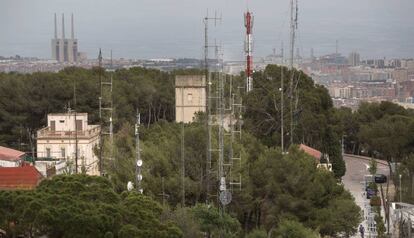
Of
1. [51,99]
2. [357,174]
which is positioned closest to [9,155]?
[51,99]

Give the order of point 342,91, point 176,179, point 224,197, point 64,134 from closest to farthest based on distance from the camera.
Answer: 1. point 224,197
2. point 176,179
3. point 64,134
4. point 342,91

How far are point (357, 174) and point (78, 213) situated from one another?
16.1 m

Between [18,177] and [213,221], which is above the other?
[18,177]

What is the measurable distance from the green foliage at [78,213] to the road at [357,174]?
1041 cm

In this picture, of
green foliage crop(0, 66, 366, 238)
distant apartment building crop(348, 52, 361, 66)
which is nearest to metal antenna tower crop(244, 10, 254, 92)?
green foliage crop(0, 66, 366, 238)

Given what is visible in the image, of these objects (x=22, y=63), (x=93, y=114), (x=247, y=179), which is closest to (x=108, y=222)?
(x=247, y=179)

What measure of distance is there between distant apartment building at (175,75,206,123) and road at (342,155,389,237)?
4.20 metres

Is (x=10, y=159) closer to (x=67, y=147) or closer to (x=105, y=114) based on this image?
(x=67, y=147)

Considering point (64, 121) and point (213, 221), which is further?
point (64, 121)

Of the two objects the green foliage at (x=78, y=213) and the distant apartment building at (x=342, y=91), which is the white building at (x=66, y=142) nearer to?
the green foliage at (x=78, y=213)

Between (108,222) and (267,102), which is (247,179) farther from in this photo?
(267,102)

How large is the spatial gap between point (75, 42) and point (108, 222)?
3767 cm

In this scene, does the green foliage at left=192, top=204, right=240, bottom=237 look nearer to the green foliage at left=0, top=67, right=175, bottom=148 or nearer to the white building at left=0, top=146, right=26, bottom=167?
the white building at left=0, top=146, right=26, bottom=167

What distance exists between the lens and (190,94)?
79.2 ft
